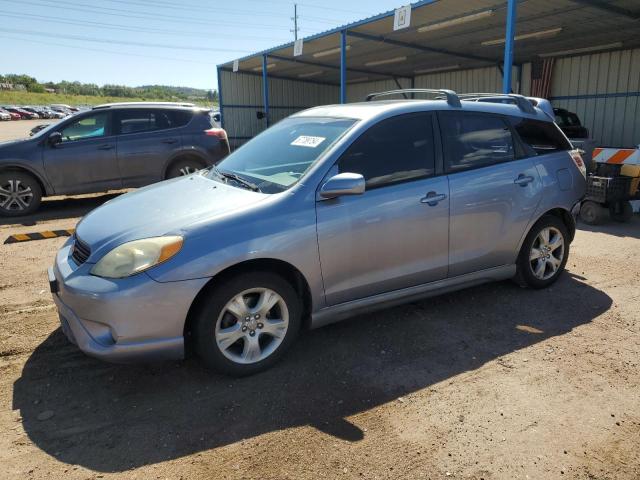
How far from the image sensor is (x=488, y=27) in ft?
39.4

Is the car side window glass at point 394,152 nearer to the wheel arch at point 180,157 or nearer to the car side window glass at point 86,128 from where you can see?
the wheel arch at point 180,157

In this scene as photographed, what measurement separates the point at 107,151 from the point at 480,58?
43.3 feet

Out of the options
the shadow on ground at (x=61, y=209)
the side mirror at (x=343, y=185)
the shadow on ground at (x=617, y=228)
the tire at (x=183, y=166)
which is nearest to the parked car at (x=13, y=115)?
the shadow on ground at (x=61, y=209)

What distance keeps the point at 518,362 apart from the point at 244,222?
6.88 feet

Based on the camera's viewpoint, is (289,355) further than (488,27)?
No

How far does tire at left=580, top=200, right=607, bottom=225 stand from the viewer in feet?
25.1

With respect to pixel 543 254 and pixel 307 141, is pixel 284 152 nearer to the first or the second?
pixel 307 141

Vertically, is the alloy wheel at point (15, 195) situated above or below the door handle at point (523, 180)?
below

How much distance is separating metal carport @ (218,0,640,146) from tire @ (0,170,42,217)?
25.7ft

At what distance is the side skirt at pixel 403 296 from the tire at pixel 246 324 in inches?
8.5

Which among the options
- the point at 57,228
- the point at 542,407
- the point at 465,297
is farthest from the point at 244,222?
the point at 57,228

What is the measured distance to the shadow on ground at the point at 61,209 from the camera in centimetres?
787

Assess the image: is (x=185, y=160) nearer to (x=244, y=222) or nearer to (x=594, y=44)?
(x=244, y=222)

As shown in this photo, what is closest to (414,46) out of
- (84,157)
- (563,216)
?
(84,157)
